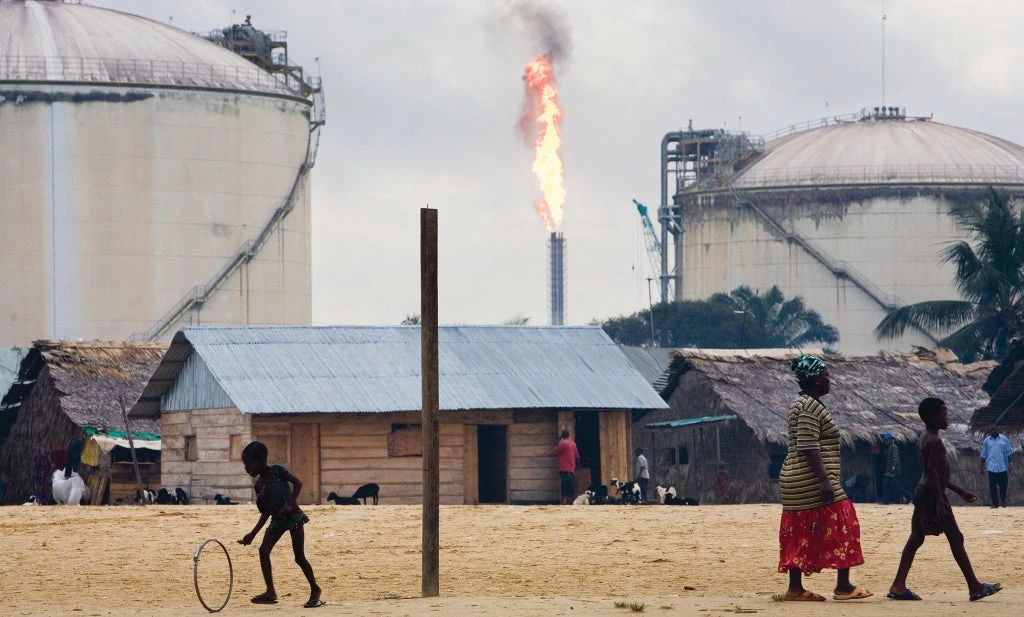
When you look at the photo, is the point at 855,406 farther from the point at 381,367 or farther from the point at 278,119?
the point at 278,119

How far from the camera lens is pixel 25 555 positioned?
72.6ft

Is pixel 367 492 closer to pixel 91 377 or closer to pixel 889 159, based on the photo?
pixel 91 377

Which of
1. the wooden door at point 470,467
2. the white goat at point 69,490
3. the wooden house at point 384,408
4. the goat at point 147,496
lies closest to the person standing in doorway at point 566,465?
the wooden house at point 384,408

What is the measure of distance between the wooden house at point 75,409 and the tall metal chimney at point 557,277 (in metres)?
54.6

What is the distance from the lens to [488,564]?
21.0 m

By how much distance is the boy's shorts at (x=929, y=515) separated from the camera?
621 inches

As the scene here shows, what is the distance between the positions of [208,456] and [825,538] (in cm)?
2315

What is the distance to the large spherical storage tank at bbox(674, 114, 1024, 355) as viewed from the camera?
306 feet

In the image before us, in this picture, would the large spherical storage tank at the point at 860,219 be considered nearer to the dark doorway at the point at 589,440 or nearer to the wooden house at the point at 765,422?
the wooden house at the point at 765,422

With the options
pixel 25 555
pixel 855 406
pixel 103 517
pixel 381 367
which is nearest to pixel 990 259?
pixel 855 406

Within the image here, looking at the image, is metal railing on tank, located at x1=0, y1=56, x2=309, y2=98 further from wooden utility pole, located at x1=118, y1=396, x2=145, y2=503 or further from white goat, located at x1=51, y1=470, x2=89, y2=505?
white goat, located at x1=51, y1=470, x2=89, y2=505

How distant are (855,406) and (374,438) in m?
12.2

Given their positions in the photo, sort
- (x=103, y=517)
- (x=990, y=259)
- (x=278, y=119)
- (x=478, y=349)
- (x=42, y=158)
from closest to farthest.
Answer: (x=103, y=517) < (x=478, y=349) < (x=990, y=259) < (x=42, y=158) < (x=278, y=119)

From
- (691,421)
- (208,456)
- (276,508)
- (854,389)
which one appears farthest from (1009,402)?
(276,508)
